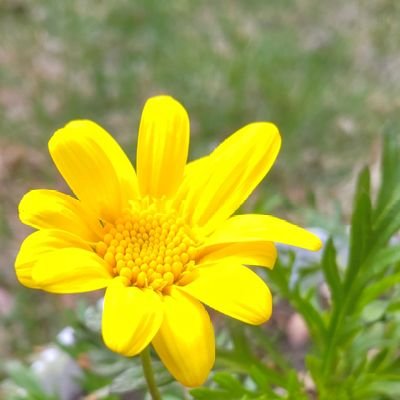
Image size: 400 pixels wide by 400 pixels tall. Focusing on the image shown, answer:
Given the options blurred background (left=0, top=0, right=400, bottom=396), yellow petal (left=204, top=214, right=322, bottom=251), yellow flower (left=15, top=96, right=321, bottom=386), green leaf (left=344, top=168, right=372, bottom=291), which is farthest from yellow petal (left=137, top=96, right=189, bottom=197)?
blurred background (left=0, top=0, right=400, bottom=396)

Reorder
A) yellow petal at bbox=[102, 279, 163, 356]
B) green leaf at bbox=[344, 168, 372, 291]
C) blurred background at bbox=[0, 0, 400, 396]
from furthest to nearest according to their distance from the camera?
blurred background at bbox=[0, 0, 400, 396]
green leaf at bbox=[344, 168, 372, 291]
yellow petal at bbox=[102, 279, 163, 356]

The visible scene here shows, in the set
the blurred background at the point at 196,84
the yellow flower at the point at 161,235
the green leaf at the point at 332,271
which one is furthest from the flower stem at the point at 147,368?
the blurred background at the point at 196,84

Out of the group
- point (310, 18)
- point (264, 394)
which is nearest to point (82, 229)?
point (264, 394)

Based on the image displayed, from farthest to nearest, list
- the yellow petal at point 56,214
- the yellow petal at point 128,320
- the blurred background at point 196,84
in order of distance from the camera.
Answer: the blurred background at point 196,84 < the yellow petal at point 56,214 < the yellow petal at point 128,320

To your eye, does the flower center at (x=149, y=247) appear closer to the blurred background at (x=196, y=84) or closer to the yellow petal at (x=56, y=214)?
the yellow petal at (x=56, y=214)

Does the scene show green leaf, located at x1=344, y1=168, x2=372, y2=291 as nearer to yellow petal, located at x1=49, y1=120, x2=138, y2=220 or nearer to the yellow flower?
the yellow flower

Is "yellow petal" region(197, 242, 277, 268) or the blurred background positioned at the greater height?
the blurred background

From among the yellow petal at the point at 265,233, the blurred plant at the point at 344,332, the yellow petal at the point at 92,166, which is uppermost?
the yellow petal at the point at 92,166
